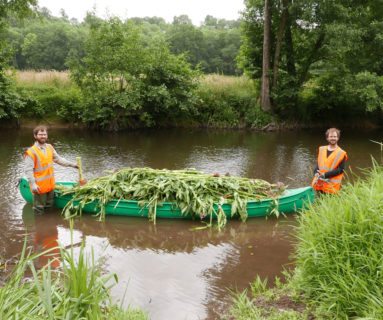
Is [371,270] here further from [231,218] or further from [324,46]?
[324,46]

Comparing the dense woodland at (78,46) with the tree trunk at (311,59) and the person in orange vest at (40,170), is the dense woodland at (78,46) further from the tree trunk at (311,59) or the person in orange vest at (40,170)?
the person in orange vest at (40,170)

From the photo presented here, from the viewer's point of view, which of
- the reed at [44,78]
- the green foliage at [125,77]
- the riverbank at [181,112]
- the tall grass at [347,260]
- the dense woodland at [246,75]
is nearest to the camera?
the tall grass at [347,260]

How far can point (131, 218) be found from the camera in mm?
7180

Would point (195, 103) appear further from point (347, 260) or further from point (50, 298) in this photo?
point (50, 298)

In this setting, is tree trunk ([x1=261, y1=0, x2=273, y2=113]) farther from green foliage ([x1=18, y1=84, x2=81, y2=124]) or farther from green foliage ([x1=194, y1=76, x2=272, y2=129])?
green foliage ([x1=18, y1=84, x2=81, y2=124])

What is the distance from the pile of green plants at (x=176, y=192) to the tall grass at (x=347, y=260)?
10.5ft

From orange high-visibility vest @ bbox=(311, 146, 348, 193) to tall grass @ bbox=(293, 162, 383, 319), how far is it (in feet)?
7.94

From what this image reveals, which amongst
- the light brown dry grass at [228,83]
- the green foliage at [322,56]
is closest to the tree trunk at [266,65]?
the green foliage at [322,56]

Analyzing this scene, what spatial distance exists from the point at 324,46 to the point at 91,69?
1244cm

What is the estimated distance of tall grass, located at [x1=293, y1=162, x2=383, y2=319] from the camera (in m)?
3.03

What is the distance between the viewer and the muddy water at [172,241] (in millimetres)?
4582

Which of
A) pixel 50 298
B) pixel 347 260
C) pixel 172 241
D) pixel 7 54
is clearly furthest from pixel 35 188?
pixel 7 54

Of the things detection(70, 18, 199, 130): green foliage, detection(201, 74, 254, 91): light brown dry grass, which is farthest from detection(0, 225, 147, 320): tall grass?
detection(201, 74, 254, 91): light brown dry grass

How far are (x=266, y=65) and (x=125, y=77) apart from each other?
26.0 ft
